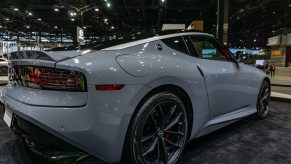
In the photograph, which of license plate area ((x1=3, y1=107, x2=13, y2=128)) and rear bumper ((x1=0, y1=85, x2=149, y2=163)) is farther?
license plate area ((x1=3, y1=107, x2=13, y2=128))

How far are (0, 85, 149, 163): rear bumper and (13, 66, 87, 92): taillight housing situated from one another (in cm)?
8

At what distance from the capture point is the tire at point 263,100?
3.74 meters

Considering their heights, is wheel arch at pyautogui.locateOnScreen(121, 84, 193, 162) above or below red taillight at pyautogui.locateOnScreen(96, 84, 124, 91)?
below

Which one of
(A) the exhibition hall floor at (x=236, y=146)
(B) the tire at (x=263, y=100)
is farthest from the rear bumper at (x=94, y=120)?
(B) the tire at (x=263, y=100)

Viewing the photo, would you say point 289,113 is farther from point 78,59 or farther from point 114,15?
point 114,15

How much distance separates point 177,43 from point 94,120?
1147mm

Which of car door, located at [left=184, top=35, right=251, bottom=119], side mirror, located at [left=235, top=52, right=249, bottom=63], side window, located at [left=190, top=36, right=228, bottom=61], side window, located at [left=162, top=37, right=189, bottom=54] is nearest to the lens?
side window, located at [left=162, top=37, right=189, bottom=54]

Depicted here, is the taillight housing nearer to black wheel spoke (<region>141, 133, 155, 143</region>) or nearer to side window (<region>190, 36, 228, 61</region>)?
black wheel spoke (<region>141, 133, 155, 143</region>)

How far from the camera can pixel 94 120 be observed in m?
1.66

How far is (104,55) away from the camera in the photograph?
1.88 metres

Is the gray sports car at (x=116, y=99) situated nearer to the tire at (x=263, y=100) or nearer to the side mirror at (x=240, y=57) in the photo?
the side mirror at (x=240, y=57)

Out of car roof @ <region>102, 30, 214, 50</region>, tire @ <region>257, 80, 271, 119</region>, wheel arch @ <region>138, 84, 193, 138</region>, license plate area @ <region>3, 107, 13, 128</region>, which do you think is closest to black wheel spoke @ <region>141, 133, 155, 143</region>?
wheel arch @ <region>138, 84, 193, 138</region>

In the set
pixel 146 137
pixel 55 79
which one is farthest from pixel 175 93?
pixel 55 79

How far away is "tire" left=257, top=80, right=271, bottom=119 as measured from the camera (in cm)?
374
